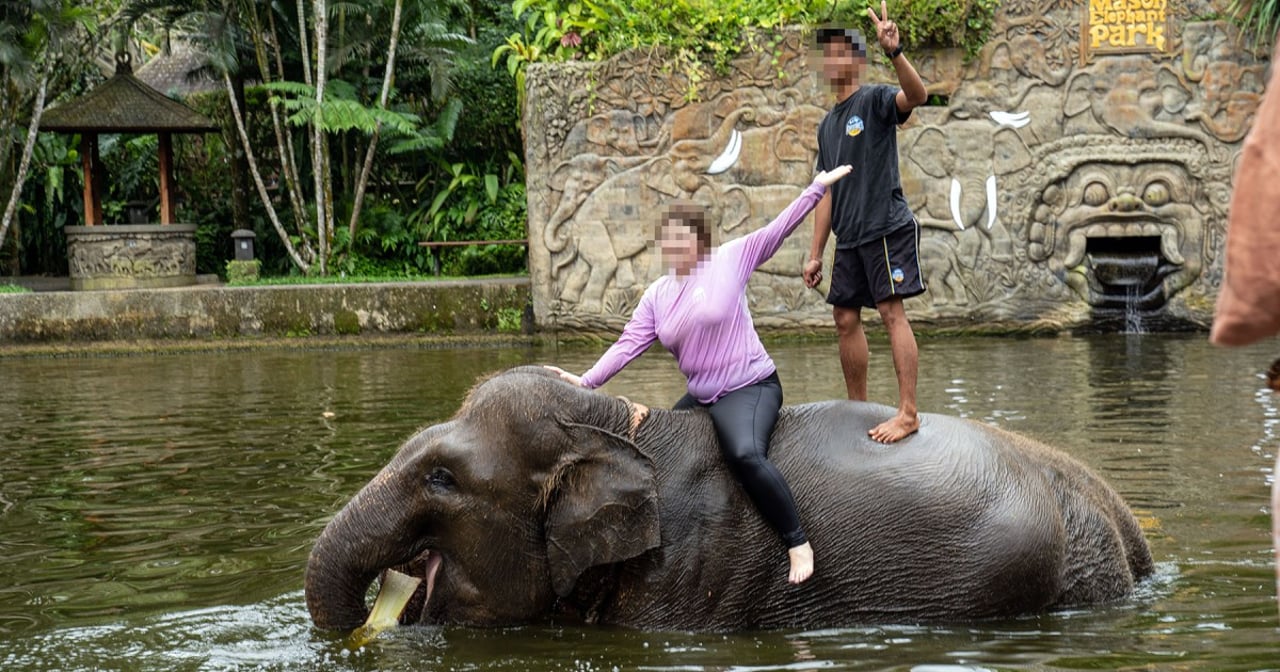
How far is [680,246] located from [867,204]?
3.59 feet

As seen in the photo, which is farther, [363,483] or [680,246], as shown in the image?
[363,483]

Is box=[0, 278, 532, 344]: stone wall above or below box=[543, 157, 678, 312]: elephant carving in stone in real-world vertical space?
below

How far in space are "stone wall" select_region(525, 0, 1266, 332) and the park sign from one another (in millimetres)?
19

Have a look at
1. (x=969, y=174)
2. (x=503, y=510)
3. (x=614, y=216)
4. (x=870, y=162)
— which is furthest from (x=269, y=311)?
(x=503, y=510)

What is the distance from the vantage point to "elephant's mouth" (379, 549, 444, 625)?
16.6 ft

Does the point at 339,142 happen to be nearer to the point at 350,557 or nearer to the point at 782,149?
the point at 782,149

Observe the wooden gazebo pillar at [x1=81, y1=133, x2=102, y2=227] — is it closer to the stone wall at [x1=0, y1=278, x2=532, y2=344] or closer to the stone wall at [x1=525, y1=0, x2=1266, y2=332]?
the stone wall at [x1=0, y1=278, x2=532, y2=344]

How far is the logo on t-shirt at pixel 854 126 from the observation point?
5945 mm

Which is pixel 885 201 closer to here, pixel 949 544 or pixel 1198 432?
pixel 949 544

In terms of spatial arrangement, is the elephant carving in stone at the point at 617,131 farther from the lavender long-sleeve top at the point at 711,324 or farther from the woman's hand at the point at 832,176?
the lavender long-sleeve top at the point at 711,324

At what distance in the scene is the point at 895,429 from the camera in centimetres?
525

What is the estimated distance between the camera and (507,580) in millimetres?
4984

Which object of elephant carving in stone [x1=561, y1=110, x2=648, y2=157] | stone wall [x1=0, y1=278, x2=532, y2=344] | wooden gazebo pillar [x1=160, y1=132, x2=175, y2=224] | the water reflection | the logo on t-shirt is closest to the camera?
the water reflection

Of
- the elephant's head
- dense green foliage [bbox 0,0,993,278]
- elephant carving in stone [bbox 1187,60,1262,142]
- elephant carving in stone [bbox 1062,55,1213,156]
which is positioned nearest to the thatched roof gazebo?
dense green foliage [bbox 0,0,993,278]
